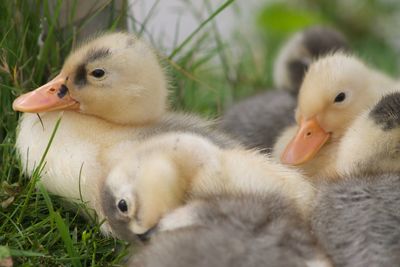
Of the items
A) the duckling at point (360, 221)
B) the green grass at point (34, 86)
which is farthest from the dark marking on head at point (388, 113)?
the green grass at point (34, 86)

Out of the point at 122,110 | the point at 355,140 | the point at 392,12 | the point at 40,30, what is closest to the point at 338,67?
the point at 355,140

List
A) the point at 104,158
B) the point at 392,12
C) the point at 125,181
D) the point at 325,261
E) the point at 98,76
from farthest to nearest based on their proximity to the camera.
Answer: the point at 392,12, the point at 98,76, the point at 104,158, the point at 125,181, the point at 325,261

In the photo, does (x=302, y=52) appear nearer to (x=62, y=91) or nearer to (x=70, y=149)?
(x=62, y=91)

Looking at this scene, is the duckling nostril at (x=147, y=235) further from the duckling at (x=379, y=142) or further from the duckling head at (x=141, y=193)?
the duckling at (x=379, y=142)

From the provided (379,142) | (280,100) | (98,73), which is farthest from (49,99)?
(280,100)

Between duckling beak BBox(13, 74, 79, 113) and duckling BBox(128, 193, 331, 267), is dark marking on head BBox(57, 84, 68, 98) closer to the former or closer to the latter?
duckling beak BBox(13, 74, 79, 113)

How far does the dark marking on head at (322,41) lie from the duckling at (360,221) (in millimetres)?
1652

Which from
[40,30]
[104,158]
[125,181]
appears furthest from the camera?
[40,30]

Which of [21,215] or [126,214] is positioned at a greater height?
[126,214]

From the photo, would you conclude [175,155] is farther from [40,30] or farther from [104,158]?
[40,30]

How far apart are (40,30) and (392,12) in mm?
3602

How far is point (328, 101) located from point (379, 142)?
0.56 meters

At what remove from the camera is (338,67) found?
3037mm

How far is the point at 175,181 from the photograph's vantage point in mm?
2221
